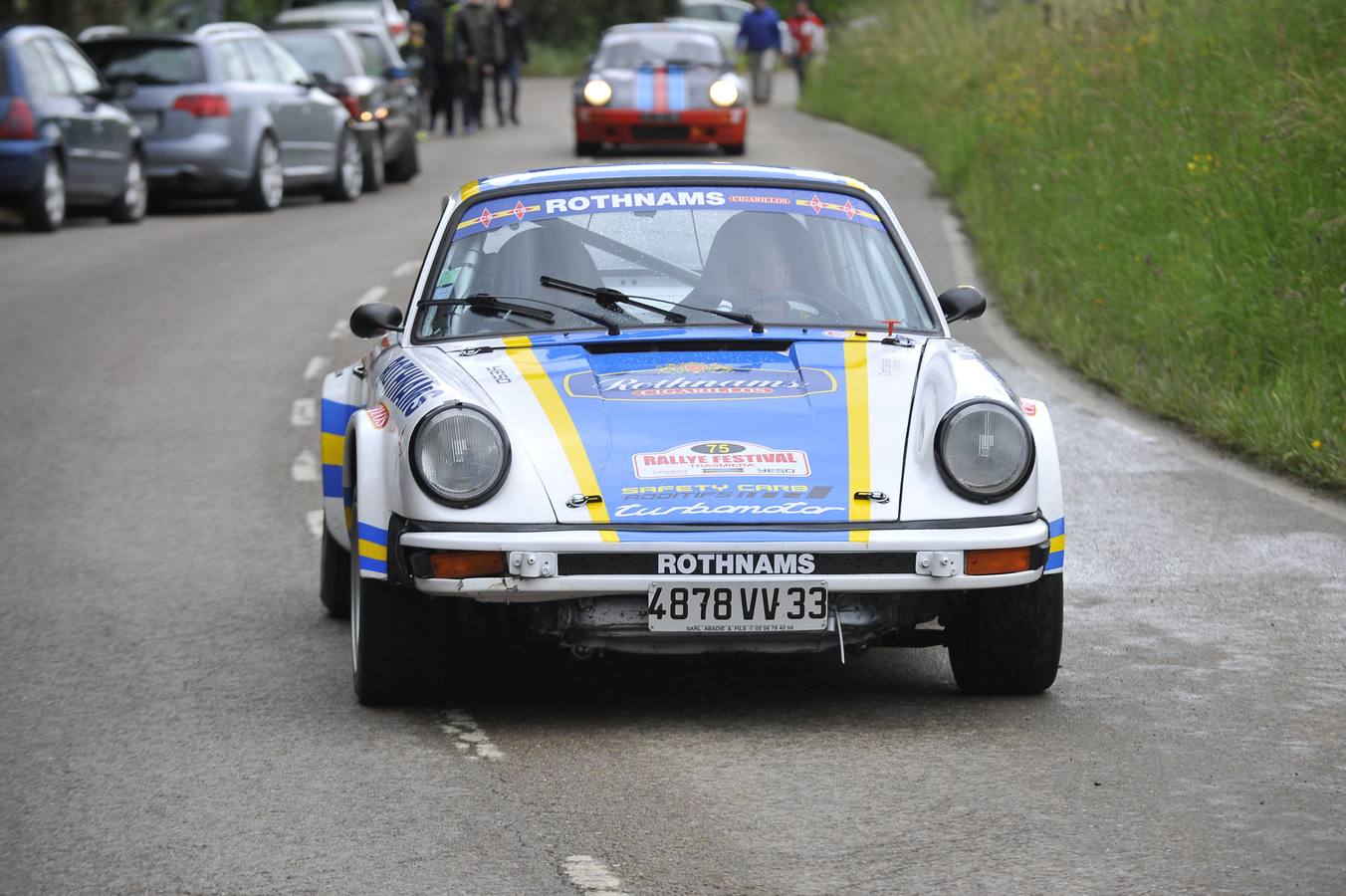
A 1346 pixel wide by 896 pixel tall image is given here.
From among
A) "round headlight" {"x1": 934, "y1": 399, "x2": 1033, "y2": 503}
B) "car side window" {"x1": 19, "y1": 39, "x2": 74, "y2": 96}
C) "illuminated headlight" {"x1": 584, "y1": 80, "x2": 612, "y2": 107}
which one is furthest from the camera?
"illuminated headlight" {"x1": 584, "y1": 80, "x2": 612, "y2": 107}

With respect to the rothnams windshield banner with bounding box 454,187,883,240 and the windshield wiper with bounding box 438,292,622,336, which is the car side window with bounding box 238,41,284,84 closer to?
the rothnams windshield banner with bounding box 454,187,883,240

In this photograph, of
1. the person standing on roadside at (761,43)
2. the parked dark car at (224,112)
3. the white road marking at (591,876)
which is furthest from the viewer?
the person standing on roadside at (761,43)

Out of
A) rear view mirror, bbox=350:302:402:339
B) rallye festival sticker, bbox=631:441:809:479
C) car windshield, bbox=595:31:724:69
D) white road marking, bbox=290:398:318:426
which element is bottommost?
white road marking, bbox=290:398:318:426

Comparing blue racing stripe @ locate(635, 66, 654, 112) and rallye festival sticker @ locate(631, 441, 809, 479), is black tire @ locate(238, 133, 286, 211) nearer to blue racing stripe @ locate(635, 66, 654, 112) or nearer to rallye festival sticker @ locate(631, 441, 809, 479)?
blue racing stripe @ locate(635, 66, 654, 112)

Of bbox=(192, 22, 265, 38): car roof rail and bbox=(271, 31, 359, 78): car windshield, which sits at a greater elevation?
bbox=(192, 22, 265, 38): car roof rail

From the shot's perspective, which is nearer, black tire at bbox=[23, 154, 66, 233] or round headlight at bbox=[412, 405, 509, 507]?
round headlight at bbox=[412, 405, 509, 507]

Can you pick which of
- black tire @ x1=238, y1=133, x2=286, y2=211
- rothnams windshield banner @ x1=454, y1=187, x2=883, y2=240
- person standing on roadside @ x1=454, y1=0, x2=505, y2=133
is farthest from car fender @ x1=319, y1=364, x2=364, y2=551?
person standing on roadside @ x1=454, y1=0, x2=505, y2=133

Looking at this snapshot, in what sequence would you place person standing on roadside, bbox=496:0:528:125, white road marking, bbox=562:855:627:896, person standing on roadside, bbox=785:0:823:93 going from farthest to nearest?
person standing on roadside, bbox=785:0:823:93
person standing on roadside, bbox=496:0:528:125
white road marking, bbox=562:855:627:896

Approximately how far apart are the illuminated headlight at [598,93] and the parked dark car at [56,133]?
6.98 m

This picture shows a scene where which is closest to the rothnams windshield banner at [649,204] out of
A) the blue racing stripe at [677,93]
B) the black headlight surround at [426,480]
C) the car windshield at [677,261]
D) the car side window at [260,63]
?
the car windshield at [677,261]

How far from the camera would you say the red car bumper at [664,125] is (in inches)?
1068

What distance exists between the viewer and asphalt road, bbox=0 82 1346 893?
15.9ft

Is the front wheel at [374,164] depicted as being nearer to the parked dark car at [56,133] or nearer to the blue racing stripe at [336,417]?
the parked dark car at [56,133]

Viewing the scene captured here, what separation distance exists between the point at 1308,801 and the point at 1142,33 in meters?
15.4
